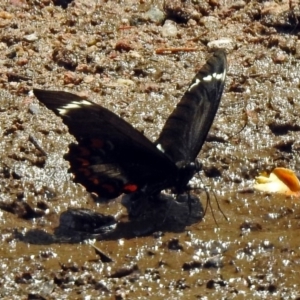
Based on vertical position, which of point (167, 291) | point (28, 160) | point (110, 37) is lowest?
point (167, 291)

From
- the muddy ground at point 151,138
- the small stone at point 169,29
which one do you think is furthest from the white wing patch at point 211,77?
the small stone at point 169,29

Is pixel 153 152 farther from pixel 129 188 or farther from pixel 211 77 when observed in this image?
pixel 211 77

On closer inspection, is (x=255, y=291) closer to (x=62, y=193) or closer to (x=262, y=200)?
(x=262, y=200)

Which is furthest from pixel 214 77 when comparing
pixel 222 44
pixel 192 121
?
pixel 222 44

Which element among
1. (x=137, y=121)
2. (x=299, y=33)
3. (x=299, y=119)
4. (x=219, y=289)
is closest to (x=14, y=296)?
(x=219, y=289)

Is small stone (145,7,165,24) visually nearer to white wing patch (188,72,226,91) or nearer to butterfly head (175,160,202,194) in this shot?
white wing patch (188,72,226,91)
